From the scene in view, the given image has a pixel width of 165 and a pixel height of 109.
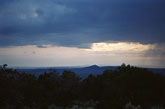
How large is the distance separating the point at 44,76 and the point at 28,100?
3372 mm

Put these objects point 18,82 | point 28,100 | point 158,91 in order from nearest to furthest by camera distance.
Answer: point 158,91 → point 28,100 → point 18,82

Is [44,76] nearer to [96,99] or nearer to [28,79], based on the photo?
[28,79]

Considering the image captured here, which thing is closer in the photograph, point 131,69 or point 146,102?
point 146,102

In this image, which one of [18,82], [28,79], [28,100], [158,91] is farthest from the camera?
[28,79]

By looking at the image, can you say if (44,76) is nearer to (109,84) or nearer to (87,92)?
(87,92)

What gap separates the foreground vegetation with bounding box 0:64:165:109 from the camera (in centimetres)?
1257

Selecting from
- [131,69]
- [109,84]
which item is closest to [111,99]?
[109,84]

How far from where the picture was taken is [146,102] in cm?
1240

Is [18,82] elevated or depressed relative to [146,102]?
elevated

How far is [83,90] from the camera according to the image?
14.9 metres

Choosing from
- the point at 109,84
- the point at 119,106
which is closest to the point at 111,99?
the point at 119,106

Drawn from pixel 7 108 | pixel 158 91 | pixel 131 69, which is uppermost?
pixel 131 69

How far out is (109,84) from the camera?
1419 cm

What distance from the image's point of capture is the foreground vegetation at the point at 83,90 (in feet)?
41.2
